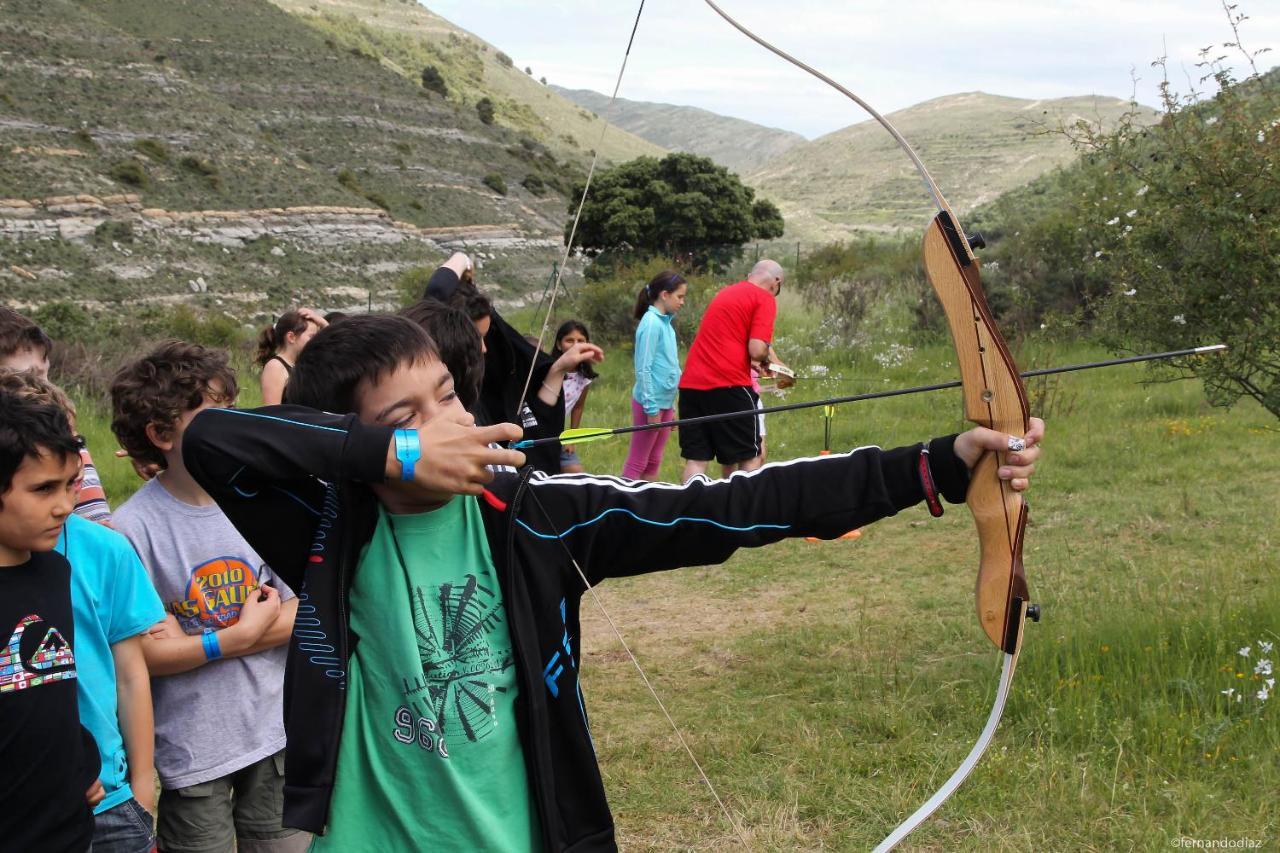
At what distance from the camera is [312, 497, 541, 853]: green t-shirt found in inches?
60.0

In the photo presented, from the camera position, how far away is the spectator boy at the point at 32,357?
8.29 feet

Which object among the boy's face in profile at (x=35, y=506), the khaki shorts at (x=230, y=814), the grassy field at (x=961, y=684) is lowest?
the grassy field at (x=961, y=684)

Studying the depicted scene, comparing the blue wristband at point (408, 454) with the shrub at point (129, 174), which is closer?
the blue wristband at point (408, 454)

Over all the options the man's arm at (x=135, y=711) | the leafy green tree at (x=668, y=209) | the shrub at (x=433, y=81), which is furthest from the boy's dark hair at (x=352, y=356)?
the shrub at (x=433, y=81)

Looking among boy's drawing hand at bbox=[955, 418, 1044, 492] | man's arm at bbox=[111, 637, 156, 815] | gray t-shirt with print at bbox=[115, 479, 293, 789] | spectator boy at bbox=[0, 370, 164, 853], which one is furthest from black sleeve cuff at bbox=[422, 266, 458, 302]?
boy's drawing hand at bbox=[955, 418, 1044, 492]

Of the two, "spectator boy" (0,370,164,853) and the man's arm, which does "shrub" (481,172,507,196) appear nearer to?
"spectator boy" (0,370,164,853)

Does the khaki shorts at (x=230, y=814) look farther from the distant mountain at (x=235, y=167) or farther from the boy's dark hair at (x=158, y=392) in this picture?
the distant mountain at (x=235, y=167)

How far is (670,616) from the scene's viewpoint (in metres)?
5.37

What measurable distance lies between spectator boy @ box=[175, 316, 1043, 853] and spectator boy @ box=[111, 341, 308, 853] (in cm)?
76

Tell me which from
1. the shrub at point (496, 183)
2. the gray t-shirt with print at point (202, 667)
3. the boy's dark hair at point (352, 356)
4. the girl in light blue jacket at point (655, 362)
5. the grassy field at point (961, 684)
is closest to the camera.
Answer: the boy's dark hair at point (352, 356)

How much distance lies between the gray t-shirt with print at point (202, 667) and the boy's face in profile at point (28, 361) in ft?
1.55

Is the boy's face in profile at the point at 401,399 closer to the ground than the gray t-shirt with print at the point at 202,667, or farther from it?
farther from it

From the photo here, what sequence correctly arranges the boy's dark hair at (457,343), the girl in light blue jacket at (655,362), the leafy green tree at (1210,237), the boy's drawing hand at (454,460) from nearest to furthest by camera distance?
the boy's drawing hand at (454,460), the boy's dark hair at (457,343), the leafy green tree at (1210,237), the girl in light blue jacket at (655,362)

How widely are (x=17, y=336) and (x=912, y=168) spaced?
141 feet
